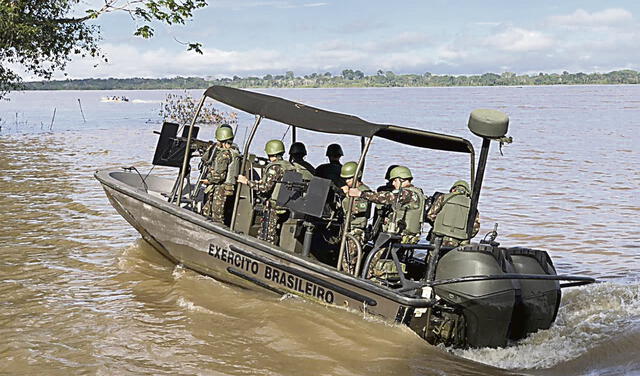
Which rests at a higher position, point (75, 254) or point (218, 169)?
point (218, 169)

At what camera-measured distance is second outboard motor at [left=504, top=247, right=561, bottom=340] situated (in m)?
6.92

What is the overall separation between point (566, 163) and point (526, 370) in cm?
1666

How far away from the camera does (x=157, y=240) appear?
9648 millimetres

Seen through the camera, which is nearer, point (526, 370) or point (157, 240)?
point (526, 370)

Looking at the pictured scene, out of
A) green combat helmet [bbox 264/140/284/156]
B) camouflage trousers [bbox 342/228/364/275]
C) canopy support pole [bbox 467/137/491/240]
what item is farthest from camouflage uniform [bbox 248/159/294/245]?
canopy support pole [bbox 467/137/491/240]

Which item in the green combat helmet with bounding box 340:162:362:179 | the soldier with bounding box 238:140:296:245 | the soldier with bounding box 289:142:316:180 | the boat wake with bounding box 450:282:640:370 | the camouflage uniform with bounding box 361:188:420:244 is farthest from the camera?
the soldier with bounding box 289:142:316:180

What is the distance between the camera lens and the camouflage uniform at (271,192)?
8445 mm

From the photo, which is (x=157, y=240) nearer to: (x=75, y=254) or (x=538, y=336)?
(x=75, y=254)

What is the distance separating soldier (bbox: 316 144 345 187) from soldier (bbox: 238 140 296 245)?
705 mm

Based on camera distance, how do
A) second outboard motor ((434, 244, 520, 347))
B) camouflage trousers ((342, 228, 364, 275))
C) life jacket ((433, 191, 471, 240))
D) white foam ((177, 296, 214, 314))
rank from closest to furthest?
second outboard motor ((434, 244, 520, 347)) → life jacket ((433, 191, 471, 240)) → camouflage trousers ((342, 228, 364, 275)) → white foam ((177, 296, 214, 314))

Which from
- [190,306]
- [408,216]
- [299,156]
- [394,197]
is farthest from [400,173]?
[190,306]

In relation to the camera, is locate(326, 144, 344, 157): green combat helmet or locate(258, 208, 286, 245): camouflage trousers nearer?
locate(258, 208, 286, 245): camouflage trousers

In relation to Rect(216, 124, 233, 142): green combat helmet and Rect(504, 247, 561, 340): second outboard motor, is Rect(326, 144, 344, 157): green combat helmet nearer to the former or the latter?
Rect(216, 124, 233, 142): green combat helmet

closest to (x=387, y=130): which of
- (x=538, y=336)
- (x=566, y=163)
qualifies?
(x=538, y=336)
